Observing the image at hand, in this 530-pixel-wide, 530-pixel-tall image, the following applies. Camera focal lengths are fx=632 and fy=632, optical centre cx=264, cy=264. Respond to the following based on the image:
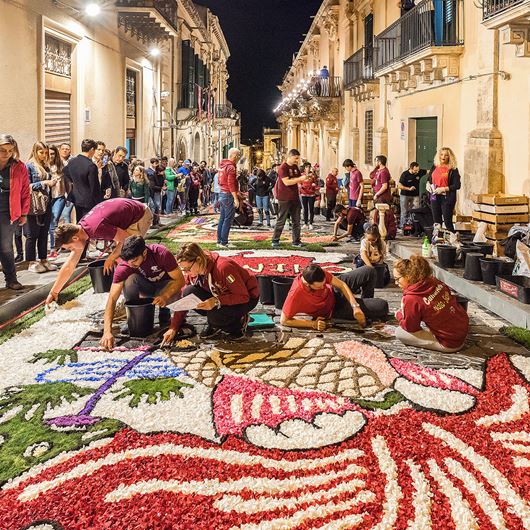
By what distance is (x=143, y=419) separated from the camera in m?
3.97

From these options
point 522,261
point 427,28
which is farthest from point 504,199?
point 427,28

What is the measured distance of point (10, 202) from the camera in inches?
285

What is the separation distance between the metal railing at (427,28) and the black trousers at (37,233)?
844 centimetres

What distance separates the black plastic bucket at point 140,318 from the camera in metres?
5.63

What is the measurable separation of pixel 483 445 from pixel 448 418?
39 cm

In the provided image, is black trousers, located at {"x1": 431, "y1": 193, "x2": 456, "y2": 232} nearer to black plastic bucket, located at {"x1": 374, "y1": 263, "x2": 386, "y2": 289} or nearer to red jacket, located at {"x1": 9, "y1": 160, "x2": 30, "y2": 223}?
black plastic bucket, located at {"x1": 374, "y1": 263, "x2": 386, "y2": 289}

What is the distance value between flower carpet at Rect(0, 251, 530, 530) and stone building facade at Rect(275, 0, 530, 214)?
617 centimetres

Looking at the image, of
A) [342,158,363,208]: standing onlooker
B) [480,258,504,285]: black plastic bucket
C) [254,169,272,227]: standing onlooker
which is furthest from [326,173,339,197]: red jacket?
[480,258,504,285]: black plastic bucket

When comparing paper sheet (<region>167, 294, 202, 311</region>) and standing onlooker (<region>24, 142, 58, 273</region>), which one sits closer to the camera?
paper sheet (<region>167, 294, 202, 311</region>)

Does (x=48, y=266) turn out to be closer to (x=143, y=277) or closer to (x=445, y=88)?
(x=143, y=277)

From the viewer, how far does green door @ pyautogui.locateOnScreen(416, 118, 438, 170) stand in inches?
574

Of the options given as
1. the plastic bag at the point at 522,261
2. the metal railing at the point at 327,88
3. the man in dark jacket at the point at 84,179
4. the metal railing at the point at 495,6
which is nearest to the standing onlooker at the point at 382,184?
the metal railing at the point at 495,6

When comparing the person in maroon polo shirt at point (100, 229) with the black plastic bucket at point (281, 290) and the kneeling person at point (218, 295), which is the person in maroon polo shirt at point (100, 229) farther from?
the black plastic bucket at point (281, 290)

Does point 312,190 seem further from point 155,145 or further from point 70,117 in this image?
point 155,145
